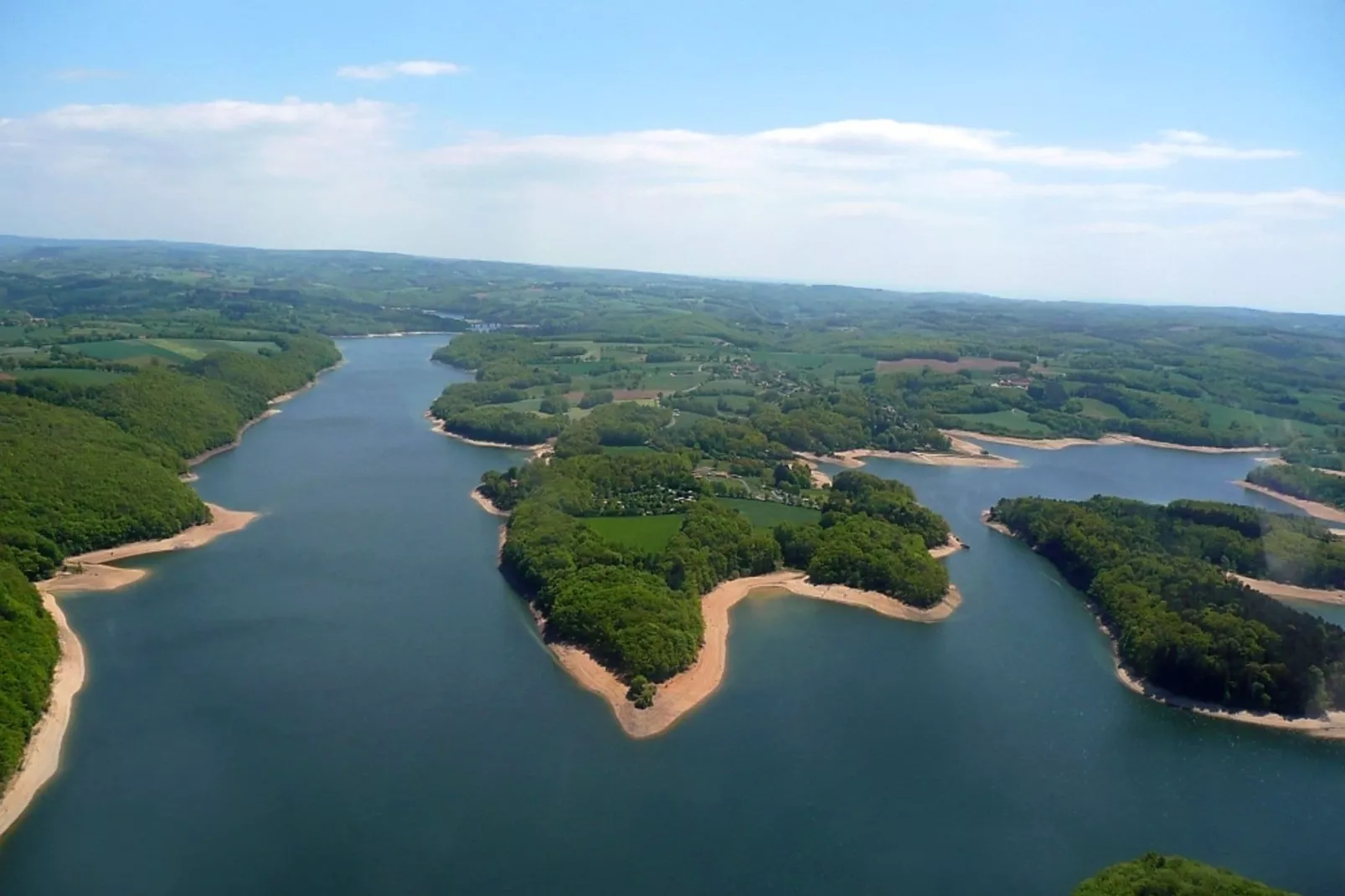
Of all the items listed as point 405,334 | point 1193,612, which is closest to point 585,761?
point 1193,612

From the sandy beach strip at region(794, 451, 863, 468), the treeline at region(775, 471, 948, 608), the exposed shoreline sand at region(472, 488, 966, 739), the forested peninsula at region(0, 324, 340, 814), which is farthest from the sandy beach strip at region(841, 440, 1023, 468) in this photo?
the forested peninsula at region(0, 324, 340, 814)

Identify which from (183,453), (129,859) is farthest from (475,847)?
(183,453)

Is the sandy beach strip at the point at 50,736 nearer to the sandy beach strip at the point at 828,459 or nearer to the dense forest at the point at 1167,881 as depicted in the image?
the dense forest at the point at 1167,881

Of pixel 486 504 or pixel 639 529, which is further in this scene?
pixel 486 504

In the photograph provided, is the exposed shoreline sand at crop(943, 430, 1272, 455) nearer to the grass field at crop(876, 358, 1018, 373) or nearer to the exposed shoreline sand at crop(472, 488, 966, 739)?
the grass field at crop(876, 358, 1018, 373)

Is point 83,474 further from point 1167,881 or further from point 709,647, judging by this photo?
point 1167,881
